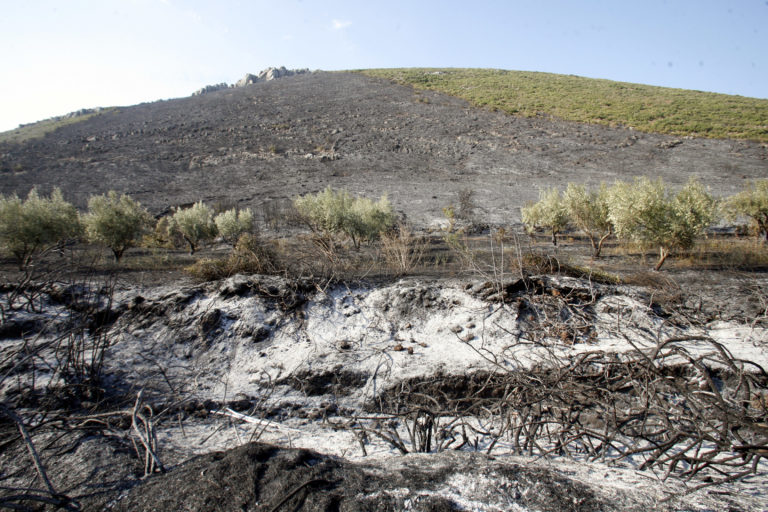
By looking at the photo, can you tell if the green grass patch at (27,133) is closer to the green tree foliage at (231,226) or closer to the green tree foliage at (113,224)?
the green tree foliage at (231,226)

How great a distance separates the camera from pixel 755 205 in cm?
1241

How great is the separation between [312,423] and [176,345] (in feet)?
9.93

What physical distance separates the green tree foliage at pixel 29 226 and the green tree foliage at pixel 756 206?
2237 centimetres

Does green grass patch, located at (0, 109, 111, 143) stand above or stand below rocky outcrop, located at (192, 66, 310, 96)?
below

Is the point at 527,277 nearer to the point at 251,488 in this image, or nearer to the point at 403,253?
the point at 403,253

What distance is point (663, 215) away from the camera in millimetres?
8828

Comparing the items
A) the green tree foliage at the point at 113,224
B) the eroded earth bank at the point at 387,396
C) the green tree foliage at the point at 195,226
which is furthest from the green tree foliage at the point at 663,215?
the green tree foliage at the point at 195,226

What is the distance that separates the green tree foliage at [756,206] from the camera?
12.2m

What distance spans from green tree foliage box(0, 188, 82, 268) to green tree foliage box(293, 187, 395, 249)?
25.9 feet

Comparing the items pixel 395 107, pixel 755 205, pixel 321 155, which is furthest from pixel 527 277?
pixel 395 107

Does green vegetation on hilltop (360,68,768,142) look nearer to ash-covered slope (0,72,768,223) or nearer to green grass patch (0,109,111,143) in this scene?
ash-covered slope (0,72,768,223)

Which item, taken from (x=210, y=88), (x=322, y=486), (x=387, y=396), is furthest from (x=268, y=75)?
(x=322, y=486)

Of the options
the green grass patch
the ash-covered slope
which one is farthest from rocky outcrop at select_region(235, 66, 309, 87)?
the green grass patch

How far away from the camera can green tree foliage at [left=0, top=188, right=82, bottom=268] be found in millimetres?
9758
